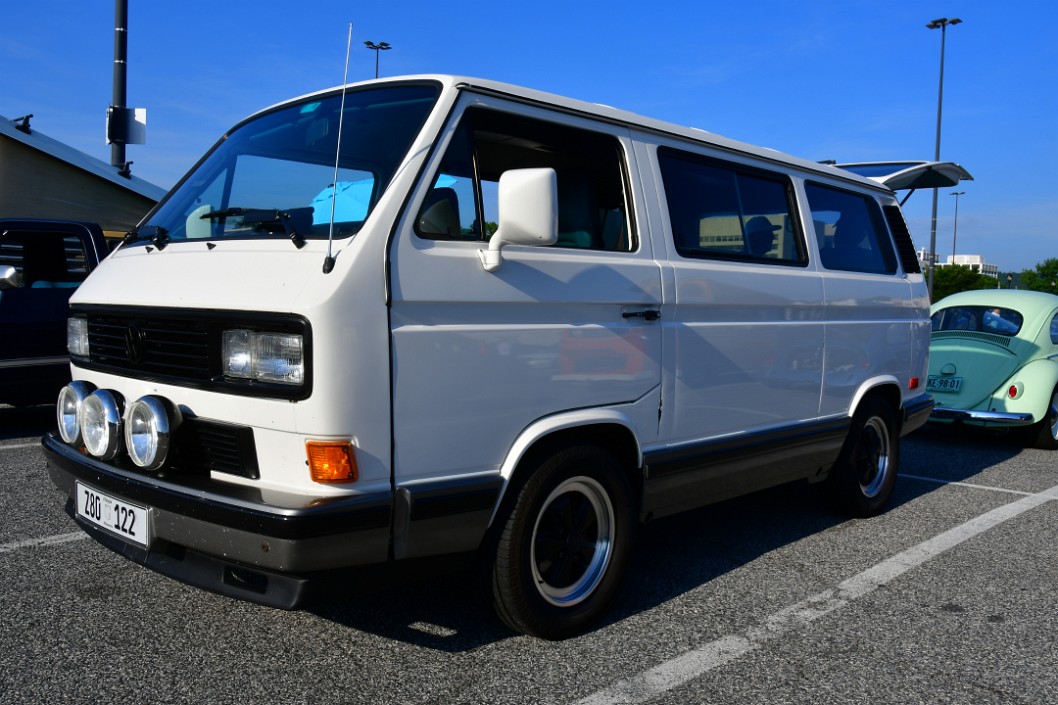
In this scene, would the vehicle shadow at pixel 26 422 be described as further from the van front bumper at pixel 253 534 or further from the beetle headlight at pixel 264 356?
the beetle headlight at pixel 264 356

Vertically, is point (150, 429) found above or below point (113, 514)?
above

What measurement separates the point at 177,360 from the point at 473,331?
103 centimetres

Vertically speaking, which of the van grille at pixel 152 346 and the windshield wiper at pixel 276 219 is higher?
the windshield wiper at pixel 276 219

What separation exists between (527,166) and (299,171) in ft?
2.98

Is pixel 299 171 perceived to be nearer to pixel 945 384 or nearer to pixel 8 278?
pixel 8 278

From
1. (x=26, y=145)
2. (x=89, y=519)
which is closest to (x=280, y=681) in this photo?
(x=89, y=519)

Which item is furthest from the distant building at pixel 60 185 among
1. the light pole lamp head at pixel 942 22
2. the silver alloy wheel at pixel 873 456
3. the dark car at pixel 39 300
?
the light pole lamp head at pixel 942 22

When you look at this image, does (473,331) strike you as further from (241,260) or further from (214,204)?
(214,204)

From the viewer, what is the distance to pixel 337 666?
305cm

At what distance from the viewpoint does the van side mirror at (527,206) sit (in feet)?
9.46

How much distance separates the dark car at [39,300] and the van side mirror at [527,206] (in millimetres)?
5488

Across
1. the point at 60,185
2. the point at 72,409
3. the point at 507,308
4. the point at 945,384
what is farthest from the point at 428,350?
the point at 60,185

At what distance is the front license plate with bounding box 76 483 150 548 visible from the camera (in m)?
2.92

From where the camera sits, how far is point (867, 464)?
18.0 ft
